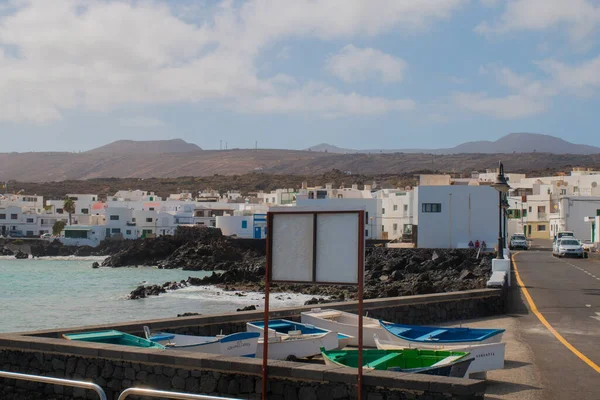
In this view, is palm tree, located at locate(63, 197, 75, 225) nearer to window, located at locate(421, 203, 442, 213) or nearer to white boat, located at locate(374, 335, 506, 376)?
window, located at locate(421, 203, 442, 213)

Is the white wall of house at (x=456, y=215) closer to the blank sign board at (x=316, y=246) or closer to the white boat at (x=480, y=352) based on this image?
the white boat at (x=480, y=352)

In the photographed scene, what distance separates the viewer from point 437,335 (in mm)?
12203

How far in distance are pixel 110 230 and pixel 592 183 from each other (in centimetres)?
6436

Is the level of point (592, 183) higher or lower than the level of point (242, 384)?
higher

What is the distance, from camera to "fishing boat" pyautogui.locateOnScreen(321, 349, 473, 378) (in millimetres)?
9648

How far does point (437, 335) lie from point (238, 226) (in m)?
81.9

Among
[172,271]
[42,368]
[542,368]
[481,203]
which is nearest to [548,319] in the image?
[542,368]

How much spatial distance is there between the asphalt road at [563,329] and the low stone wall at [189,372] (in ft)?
9.02

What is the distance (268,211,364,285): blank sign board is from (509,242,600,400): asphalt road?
3746 millimetres

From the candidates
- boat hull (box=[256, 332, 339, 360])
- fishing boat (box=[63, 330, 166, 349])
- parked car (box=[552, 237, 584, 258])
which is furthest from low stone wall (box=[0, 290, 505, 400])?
parked car (box=[552, 237, 584, 258])

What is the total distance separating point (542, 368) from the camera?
11766 millimetres

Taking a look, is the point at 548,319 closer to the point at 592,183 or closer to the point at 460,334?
the point at 460,334

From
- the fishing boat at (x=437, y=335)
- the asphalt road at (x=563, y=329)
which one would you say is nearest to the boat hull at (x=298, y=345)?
the fishing boat at (x=437, y=335)

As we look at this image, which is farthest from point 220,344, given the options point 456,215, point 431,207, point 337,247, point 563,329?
point 456,215
